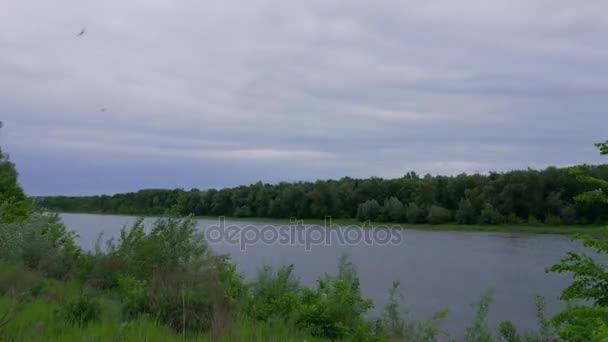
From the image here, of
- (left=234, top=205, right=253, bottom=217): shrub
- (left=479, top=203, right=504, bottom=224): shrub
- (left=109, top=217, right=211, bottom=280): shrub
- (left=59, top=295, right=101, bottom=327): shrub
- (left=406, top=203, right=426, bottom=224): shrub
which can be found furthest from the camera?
(left=234, top=205, right=253, bottom=217): shrub

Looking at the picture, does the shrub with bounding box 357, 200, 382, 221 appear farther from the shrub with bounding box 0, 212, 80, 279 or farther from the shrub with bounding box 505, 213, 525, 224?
the shrub with bounding box 0, 212, 80, 279

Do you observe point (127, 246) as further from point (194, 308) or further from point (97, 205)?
point (97, 205)

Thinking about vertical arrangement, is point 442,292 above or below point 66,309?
below

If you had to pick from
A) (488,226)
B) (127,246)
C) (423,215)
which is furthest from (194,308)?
(423,215)

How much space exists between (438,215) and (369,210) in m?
7.11

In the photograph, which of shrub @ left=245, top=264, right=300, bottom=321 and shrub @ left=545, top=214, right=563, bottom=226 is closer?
shrub @ left=245, top=264, right=300, bottom=321

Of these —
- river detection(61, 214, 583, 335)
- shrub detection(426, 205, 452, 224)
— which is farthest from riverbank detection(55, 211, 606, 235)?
river detection(61, 214, 583, 335)

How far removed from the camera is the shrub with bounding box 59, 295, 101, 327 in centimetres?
517

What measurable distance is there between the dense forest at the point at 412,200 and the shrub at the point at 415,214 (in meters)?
0.10

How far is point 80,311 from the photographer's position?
5.26 metres

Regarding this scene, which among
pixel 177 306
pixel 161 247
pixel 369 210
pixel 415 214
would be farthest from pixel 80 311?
pixel 369 210

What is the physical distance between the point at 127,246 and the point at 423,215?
48.5m

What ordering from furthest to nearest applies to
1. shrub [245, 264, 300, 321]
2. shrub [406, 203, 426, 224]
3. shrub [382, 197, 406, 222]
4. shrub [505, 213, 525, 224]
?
shrub [382, 197, 406, 222], shrub [406, 203, 426, 224], shrub [505, 213, 525, 224], shrub [245, 264, 300, 321]

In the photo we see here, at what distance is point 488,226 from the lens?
170 ft
